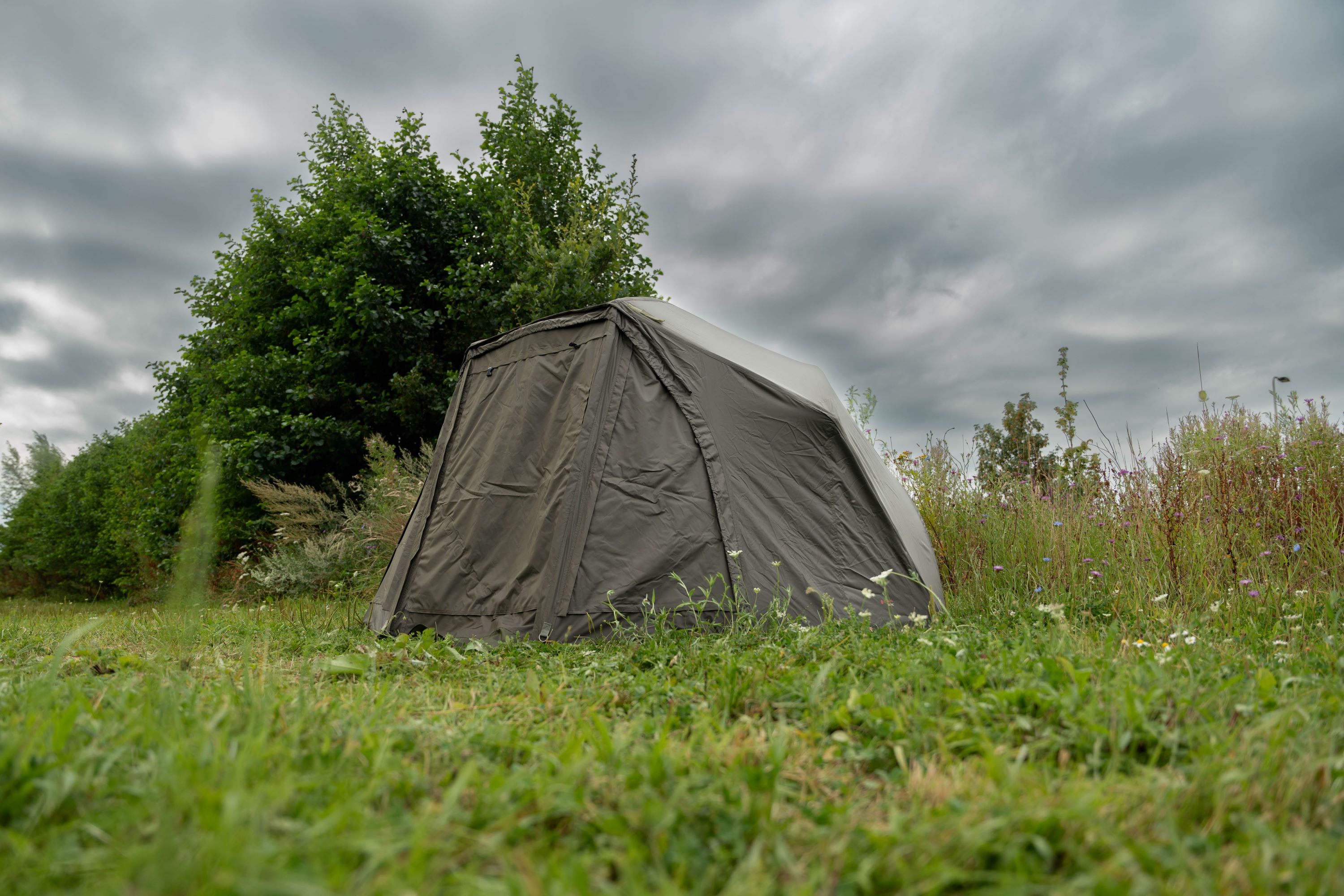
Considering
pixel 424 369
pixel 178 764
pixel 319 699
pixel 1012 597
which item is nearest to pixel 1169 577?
pixel 1012 597

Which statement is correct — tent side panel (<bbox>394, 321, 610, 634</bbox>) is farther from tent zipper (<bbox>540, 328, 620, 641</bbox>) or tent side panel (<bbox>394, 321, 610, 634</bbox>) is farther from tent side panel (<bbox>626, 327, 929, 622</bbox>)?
tent side panel (<bbox>626, 327, 929, 622</bbox>)

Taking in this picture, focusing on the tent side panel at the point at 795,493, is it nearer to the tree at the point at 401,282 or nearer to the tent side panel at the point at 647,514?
the tent side panel at the point at 647,514

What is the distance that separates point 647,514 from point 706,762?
8.42 ft

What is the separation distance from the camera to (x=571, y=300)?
30.1ft

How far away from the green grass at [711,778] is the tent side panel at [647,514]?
4.21 ft

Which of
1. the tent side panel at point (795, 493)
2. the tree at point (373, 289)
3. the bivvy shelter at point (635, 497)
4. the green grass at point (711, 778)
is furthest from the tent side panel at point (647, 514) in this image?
the tree at point (373, 289)

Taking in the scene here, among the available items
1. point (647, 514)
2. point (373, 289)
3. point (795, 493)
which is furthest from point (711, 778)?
point (373, 289)

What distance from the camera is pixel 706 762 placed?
168cm

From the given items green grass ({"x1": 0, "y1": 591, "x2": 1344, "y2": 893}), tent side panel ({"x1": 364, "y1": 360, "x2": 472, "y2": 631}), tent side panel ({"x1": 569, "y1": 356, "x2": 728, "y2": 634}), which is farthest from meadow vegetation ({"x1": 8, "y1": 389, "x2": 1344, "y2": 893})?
tent side panel ({"x1": 364, "y1": 360, "x2": 472, "y2": 631})

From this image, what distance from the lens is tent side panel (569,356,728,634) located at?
4055 millimetres

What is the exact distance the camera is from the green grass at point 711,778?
1142 millimetres

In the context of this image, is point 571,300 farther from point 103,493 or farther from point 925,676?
point 103,493

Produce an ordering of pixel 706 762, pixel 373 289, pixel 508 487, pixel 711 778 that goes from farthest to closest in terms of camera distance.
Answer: pixel 373 289 → pixel 508 487 → pixel 706 762 → pixel 711 778

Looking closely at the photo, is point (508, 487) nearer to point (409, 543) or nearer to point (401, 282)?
point (409, 543)
